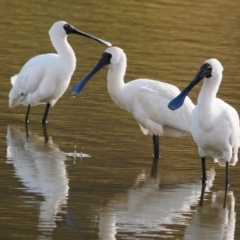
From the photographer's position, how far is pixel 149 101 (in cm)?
1345

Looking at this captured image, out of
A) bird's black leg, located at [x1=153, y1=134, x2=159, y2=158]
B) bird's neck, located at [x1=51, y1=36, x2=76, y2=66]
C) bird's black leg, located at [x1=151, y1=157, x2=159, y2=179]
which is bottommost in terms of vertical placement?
bird's black leg, located at [x1=151, y1=157, x2=159, y2=179]

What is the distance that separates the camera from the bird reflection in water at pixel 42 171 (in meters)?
10.2

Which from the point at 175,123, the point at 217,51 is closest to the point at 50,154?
the point at 175,123

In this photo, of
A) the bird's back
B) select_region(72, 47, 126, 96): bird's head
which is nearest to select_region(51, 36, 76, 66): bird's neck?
select_region(72, 47, 126, 96): bird's head

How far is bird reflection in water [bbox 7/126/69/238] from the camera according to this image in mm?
10211

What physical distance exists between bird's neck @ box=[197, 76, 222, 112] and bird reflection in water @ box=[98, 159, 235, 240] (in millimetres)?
949

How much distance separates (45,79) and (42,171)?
11.7 feet

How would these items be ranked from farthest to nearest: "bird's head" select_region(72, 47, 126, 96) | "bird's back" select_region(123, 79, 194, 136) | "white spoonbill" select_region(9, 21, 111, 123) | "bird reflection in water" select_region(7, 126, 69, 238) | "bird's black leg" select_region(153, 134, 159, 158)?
"white spoonbill" select_region(9, 21, 111, 123) → "bird's head" select_region(72, 47, 126, 96) → "bird's back" select_region(123, 79, 194, 136) → "bird's black leg" select_region(153, 134, 159, 158) → "bird reflection in water" select_region(7, 126, 69, 238)

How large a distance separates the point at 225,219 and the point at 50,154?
126 inches

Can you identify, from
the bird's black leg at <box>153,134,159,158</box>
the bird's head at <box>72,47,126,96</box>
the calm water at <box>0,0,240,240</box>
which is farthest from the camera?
the bird's head at <box>72,47,126,96</box>

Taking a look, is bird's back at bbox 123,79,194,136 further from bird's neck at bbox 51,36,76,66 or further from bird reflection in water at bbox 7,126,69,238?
bird's neck at bbox 51,36,76,66

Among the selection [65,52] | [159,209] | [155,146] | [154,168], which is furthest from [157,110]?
[159,209]

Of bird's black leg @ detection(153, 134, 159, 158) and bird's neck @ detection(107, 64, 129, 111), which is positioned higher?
bird's neck @ detection(107, 64, 129, 111)

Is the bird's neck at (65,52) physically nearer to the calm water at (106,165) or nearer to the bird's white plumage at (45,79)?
the bird's white plumage at (45,79)
